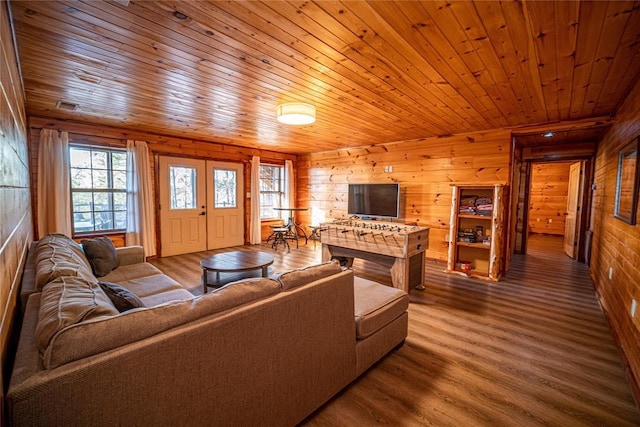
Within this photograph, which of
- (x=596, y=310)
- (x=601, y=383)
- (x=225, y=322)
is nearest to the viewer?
(x=225, y=322)

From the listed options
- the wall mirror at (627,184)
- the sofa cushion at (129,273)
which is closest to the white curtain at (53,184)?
the sofa cushion at (129,273)

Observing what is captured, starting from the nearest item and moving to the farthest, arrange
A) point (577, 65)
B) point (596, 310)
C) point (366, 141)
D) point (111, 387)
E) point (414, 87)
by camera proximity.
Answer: point (111, 387), point (577, 65), point (414, 87), point (596, 310), point (366, 141)

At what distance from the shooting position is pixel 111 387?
956mm

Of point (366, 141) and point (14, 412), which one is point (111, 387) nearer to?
point (14, 412)

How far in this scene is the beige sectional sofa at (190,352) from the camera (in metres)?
0.91

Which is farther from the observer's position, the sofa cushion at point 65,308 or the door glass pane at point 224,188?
the door glass pane at point 224,188

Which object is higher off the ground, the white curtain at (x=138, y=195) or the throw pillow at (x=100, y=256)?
the white curtain at (x=138, y=195)

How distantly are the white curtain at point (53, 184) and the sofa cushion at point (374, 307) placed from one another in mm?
4400

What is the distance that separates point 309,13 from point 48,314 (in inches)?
74.5

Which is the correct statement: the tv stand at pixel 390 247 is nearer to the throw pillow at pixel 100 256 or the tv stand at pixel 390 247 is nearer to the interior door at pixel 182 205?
the throw pillow at pixel 100 256

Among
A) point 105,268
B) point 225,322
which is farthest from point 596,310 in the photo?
point 105,268

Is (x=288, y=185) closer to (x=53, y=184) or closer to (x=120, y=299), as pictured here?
(x=53, y=184)

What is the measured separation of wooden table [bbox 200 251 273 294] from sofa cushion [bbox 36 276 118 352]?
1733 millimetres

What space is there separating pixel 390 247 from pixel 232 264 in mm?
1847
